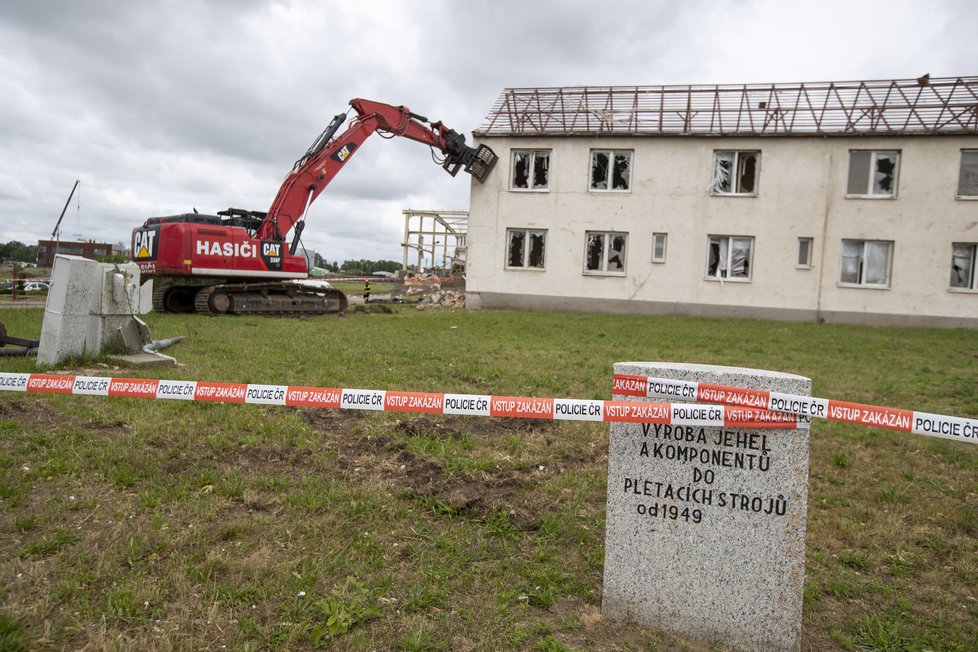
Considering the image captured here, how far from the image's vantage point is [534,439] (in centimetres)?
563

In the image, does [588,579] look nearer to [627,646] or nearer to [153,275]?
[627,646]

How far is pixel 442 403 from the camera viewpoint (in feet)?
12.2

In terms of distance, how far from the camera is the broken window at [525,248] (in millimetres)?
23562

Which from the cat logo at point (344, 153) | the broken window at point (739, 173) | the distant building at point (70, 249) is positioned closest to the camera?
the cat logo at point (344, 153)

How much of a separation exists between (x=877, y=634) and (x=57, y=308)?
28.4 ft

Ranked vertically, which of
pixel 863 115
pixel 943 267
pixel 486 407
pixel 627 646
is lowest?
pixel 627 646

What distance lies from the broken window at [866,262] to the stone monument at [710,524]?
21.5 m

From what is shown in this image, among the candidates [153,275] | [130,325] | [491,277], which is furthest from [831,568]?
[491,277]

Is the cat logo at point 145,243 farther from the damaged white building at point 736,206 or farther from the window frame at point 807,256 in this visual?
the window frame at point 807,256

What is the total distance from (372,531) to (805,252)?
21698mm

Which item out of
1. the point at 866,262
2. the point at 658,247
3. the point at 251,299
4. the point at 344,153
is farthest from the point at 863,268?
the point at 251,299

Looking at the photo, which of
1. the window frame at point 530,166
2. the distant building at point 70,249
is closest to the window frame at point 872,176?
the window frame at point 530,166

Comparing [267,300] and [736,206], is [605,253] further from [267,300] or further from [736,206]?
[267,300]

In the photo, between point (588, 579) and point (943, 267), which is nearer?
point (588, 579)
